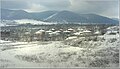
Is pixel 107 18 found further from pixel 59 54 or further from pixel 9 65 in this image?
pixel 9 65

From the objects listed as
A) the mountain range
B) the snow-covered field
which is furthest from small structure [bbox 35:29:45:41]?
the mountain range

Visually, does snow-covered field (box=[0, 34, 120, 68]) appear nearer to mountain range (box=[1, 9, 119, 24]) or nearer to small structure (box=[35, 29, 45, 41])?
small structure (box=[35, 29, 45, 41])

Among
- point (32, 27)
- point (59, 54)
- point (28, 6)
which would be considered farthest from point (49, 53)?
point (28, 6)

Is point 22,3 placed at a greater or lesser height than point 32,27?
greater

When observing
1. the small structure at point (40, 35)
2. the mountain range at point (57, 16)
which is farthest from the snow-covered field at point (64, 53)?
the mountain range at point (57, 16)

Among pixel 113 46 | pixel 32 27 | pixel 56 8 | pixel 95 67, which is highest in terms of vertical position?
pixel 56 8

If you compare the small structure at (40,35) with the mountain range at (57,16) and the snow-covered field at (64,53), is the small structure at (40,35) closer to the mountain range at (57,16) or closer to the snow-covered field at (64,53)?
the snow-covered field at (64,53)

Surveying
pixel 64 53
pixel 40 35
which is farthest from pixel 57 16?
pixel 64 53
